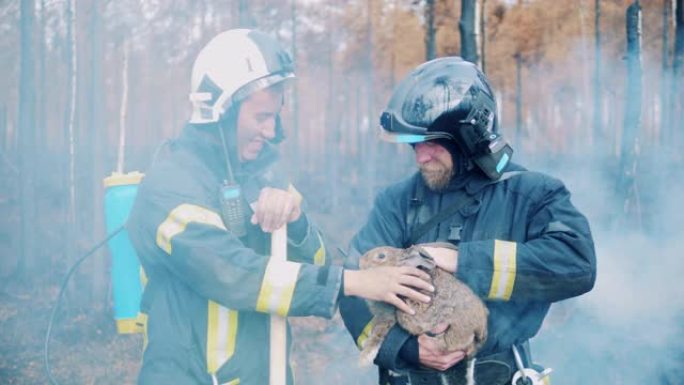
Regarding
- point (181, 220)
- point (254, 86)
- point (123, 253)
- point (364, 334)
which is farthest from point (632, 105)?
point (181, 220)

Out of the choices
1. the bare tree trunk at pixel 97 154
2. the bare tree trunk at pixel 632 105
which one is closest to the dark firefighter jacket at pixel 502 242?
the bare tree trunk at pixel 97 154

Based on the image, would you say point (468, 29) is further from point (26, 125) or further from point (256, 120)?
point (26, 125)

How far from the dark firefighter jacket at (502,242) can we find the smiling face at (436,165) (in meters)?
0.05

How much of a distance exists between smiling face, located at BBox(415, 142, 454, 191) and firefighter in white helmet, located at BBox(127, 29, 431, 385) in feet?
1.48

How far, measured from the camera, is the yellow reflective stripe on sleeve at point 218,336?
2566mm

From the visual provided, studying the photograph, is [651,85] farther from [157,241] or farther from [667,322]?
[157,241]

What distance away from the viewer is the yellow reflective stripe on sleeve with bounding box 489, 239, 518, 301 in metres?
2.21

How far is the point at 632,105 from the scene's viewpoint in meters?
10.0

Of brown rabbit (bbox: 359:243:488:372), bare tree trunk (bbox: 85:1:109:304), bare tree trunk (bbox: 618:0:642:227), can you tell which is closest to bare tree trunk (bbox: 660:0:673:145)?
bare tree trunk (bbox: 618:0:642:227)

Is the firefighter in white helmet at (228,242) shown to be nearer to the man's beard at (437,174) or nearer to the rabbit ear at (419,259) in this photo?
the rabbit ear at (419,259)

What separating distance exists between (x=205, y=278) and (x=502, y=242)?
1194 millimetres

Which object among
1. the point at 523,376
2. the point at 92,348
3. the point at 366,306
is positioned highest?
the point at 366,306

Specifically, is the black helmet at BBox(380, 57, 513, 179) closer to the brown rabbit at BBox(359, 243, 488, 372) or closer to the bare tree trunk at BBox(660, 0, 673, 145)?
the brown rabbit at BBox(359, 243, 488, 372)

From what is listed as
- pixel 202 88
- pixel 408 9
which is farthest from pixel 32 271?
pixel 408 9
